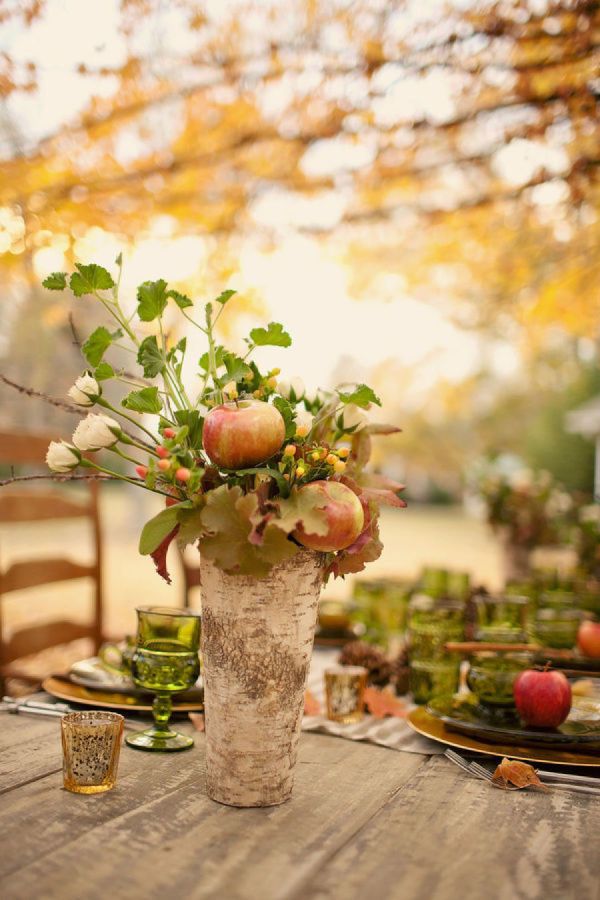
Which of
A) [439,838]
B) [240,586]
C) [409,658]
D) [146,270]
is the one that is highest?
[146,270]

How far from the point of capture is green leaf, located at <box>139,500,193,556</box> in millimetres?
1076

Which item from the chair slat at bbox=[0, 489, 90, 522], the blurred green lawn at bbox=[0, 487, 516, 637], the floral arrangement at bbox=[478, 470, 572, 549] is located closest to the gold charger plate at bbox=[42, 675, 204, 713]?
the chair slat at bbox=[0, 489, 90, 522]

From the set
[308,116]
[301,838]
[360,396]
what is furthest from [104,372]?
[308,116]

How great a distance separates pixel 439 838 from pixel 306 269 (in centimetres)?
591

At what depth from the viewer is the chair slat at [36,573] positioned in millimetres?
2672

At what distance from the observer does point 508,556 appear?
385cm

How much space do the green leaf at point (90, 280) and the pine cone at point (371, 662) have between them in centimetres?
105

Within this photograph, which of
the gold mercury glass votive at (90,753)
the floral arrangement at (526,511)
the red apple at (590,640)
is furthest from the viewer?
the floral arrangement at (526,511)

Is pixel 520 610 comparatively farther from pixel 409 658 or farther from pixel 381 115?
pixel 381 115

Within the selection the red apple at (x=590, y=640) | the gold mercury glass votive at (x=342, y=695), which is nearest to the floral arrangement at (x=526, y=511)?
the red apple at (x=590, y=640)

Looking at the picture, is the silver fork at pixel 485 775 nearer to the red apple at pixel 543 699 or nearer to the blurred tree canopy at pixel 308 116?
the red apple at pixel 543 699

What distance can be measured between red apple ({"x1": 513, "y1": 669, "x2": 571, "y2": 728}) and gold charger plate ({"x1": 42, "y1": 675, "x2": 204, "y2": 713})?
1.89ft

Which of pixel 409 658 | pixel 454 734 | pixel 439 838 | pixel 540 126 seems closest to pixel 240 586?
pixel 439 838

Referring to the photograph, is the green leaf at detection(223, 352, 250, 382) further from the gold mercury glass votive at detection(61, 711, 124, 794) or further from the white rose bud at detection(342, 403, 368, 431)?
the gold mercury glass votive at detection(61, 711, 124, 794)
